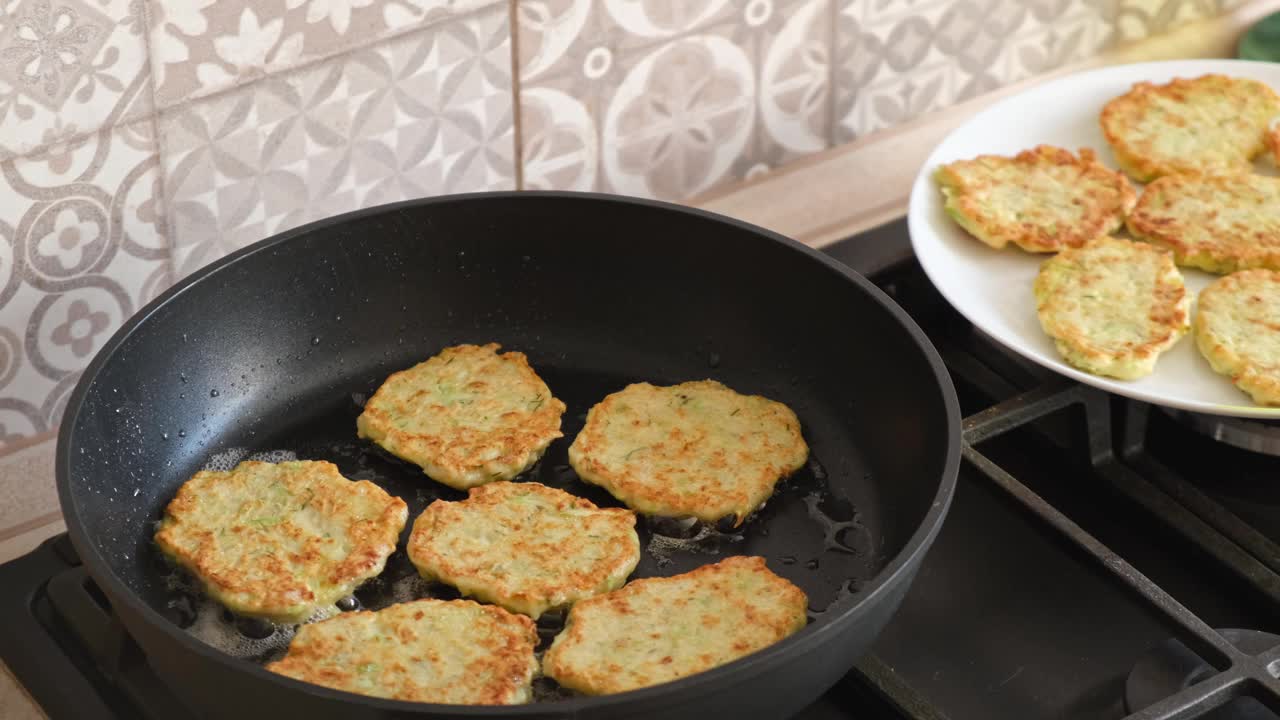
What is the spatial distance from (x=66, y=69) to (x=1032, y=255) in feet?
3.12

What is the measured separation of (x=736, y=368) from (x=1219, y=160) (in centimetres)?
64

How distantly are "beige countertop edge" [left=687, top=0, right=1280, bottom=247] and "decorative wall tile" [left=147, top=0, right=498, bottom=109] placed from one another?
47 centimetres

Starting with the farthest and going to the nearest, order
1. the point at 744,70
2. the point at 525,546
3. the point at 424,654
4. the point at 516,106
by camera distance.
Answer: the point at 744,70 → the point at 516,106 → the point at 525,546 → the point at 424,654

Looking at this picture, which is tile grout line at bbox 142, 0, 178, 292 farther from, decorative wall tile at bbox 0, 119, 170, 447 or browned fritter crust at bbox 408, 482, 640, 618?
browned fritter crust at bbox 408, 482, 640, 618

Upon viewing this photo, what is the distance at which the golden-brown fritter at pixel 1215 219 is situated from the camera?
1494 mm

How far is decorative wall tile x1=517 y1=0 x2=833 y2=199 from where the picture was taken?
4.94 feet

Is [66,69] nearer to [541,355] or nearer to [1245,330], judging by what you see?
[541,355]

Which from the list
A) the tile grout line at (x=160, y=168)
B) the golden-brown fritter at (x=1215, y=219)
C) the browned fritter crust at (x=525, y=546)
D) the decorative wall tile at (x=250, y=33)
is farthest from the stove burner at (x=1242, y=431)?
the tile grout line at (x=160, y=168)

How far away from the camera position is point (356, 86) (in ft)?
4.58

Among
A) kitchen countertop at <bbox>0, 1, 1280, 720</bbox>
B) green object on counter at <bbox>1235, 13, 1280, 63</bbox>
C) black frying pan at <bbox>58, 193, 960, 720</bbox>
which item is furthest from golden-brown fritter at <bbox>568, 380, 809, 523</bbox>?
green object on counter at <bbox>1235, 13, 1280, 63</bbox>

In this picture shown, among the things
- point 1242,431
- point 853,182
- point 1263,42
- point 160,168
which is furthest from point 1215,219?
point 160,168

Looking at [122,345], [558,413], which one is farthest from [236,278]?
[558,413]

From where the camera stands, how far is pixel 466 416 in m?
1.33

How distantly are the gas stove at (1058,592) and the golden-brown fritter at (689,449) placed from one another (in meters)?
0.16
